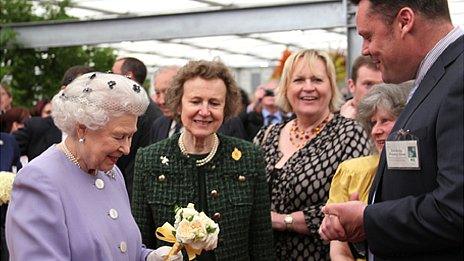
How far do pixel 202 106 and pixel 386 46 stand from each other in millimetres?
1711

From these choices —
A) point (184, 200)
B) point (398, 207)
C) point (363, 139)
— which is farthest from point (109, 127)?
point (363, 139)

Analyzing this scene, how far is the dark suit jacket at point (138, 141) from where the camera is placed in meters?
5.75

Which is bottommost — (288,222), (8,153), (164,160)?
(288,222)

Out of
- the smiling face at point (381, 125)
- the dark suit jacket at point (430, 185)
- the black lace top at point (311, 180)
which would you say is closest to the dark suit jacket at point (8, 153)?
the black lace top at point (311, 180)

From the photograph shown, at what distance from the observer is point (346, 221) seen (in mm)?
2646

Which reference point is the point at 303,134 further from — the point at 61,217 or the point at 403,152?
the point at 403,152

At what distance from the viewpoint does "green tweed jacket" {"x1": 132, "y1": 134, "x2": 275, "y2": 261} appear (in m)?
4.04

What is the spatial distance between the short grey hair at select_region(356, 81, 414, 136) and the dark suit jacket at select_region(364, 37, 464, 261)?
1168 millimetres

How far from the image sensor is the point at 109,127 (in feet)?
10.4

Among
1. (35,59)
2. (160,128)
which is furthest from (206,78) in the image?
(35,59)

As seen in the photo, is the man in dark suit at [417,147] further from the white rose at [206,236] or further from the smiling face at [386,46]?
the white rose at [206,236]

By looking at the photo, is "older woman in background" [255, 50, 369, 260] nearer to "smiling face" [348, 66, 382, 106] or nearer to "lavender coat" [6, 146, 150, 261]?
"smiling face" [348, 66, 382, 106]

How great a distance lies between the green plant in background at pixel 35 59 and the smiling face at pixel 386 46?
880 centimetres

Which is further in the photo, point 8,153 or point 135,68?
point 135,68
